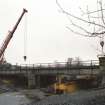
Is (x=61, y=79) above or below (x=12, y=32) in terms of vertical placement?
below

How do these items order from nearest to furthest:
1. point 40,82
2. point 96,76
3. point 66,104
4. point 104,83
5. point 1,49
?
point 66,104, point 104,83, point 96,76, point 40,82, point 1,49

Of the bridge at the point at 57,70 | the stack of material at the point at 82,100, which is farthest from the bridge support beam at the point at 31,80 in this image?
the stack of material at the point at 82,100

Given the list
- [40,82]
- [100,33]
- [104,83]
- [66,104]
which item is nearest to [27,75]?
[40,82]

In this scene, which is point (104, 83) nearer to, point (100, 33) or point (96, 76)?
point (96, 76)

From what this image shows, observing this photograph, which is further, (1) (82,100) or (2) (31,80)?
(2) (31,80)

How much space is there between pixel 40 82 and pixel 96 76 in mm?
23837

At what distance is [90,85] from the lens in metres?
49.3

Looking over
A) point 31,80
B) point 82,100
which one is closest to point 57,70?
point 31,80

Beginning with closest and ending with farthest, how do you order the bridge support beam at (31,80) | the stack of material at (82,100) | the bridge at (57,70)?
the stack of material at (82,100)
the bridge at (57,70)
the bridge support beam at (31,80)

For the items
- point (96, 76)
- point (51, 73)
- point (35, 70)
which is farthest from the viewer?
point (35, 70)

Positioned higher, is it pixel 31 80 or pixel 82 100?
pixel 31 80

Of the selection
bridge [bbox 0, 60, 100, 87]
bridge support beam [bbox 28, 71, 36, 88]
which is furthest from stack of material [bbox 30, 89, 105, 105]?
bridge support beam [bbox 28, 71, 36, 88]

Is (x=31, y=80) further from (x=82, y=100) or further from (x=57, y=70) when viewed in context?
(x=82, y=100)

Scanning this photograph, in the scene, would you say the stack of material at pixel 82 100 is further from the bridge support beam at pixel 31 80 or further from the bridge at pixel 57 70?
the bridge support beam at pixel 31 80
